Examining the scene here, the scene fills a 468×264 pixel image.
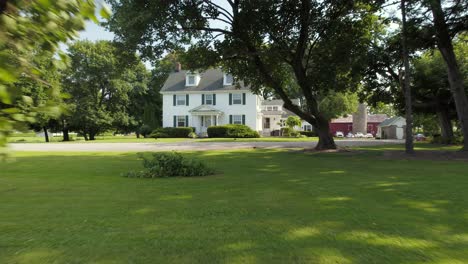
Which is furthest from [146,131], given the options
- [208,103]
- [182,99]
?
[208,103]

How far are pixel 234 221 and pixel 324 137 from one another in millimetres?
17111

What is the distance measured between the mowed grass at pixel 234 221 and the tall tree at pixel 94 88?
39.4 m

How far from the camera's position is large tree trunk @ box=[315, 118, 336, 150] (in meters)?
21.4

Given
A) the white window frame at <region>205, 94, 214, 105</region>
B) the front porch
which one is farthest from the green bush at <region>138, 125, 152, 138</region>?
the white window frame at <region>205, 94, 214, 105</region>

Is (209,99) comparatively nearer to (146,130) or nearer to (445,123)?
(146,130)

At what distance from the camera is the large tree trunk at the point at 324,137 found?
21422mm

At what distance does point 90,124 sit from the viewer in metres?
46.3

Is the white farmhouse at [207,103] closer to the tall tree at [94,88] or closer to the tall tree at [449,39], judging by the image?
the tall tree at [94,88]

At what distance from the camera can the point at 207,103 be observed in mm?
48625

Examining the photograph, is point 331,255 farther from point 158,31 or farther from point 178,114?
point 178,114

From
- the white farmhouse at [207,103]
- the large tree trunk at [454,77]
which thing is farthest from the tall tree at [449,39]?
the white farmhouse at [207,103]

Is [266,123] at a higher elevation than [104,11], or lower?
higher

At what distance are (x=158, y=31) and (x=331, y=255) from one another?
639 inches

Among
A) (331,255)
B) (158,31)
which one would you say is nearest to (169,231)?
(331,255)
